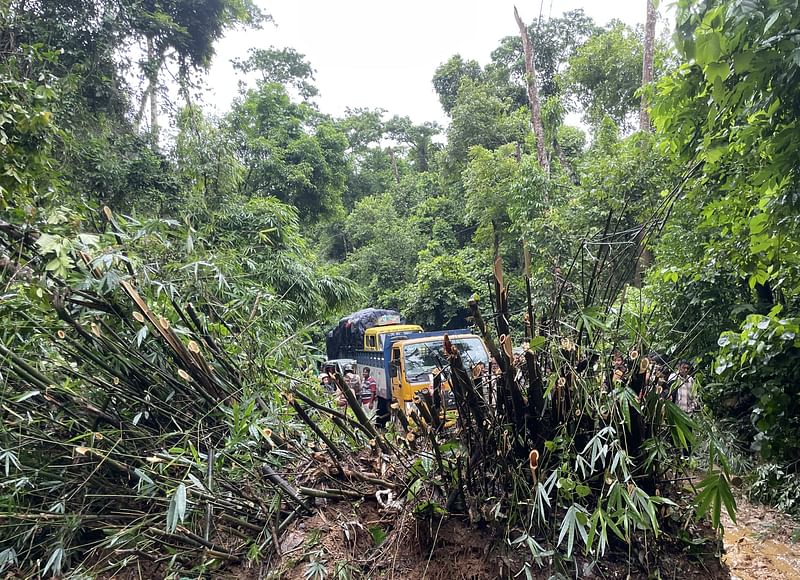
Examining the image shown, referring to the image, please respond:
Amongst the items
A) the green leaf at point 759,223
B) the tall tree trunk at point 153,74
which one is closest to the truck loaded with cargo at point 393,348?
the green leaf at point 759,223

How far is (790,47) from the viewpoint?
6.16 ft

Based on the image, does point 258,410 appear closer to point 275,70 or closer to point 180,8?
point 180,8

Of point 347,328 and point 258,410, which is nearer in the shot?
point 258,410

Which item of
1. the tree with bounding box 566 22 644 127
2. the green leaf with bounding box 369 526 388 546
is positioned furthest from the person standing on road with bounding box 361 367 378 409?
the tree with bounding box 566 22 644 127

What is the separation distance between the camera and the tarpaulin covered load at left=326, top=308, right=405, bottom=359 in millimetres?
12922

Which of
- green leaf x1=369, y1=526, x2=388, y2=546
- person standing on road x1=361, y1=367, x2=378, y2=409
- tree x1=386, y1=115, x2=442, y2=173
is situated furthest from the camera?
tree x1=386, y1=115, x2=442, y2=173

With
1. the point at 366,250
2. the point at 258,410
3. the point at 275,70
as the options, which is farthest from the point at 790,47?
the point at 275,70

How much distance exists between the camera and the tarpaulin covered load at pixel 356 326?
12922mm

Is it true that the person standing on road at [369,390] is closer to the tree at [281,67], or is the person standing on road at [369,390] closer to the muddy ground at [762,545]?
the muddy ground at [762,545]

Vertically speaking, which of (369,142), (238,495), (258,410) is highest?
(369,142)

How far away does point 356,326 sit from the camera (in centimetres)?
1336

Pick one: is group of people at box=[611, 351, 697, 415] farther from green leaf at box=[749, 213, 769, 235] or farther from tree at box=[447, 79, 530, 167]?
tree at box=[447, 79, 530, 167]

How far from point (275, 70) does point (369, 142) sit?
784 cm

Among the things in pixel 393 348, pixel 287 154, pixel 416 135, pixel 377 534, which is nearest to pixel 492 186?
pixel 287 154
